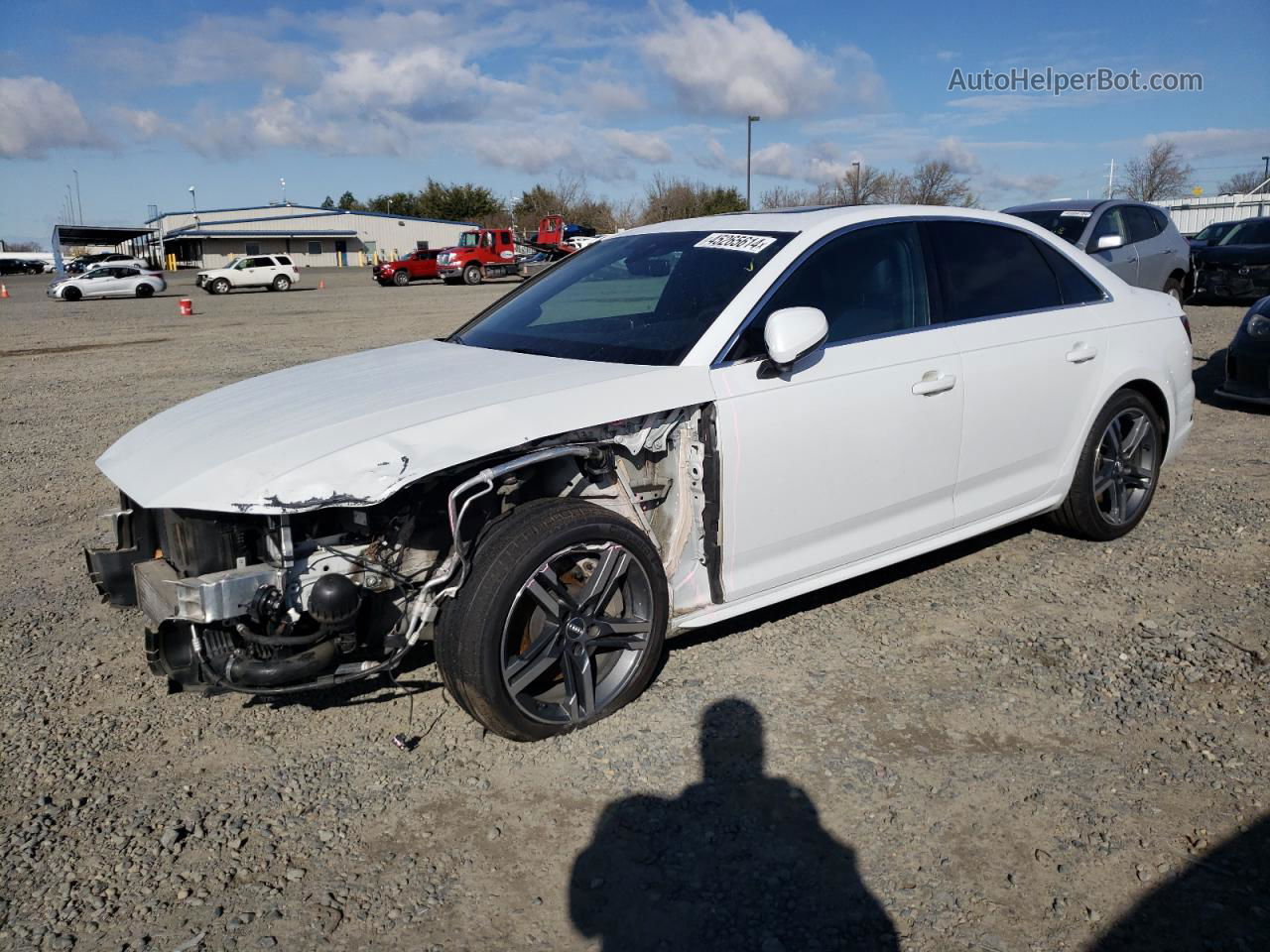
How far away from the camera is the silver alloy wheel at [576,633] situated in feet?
10.4

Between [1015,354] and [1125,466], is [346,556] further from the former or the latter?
[1125,466]

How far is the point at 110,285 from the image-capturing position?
36.7m

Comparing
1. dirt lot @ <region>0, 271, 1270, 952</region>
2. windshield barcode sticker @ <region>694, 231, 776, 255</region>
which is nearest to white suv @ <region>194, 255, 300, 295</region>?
dirt lot @ <region>0, 271, 1270, 952</region>

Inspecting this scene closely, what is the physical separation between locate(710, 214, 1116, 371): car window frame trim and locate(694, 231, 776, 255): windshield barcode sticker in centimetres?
17

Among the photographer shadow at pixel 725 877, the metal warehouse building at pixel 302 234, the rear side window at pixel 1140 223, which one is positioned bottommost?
the photographer shadow at pixel 725 877

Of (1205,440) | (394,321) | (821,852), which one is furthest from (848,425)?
(394,321)

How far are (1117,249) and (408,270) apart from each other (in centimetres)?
3565

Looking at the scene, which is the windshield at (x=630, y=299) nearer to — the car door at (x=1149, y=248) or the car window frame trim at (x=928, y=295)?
the car window frame trim at (x=928, y=295)

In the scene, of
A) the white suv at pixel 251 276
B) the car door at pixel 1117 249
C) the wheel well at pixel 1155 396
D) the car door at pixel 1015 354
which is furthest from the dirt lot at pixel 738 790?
the white suv at pixel 251 276

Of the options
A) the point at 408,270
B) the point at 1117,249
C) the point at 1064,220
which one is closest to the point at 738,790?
the point at 1064,220

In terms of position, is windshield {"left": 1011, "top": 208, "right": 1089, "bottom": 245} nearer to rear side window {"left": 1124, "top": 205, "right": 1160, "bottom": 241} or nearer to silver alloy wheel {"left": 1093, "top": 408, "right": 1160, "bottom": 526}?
rear side window {"left": 1124, "top": 205, "right": 1160, "bottom": 241}

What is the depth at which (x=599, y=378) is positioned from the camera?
11.0 ft

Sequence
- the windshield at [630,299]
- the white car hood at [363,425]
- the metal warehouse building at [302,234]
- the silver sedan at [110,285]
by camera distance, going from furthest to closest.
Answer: the metal warehouse building at [302,234], the silver sedan at [110,285], the windshield at [630,299], the white car hood at [363,425]

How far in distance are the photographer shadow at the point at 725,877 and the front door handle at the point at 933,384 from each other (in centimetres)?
164
